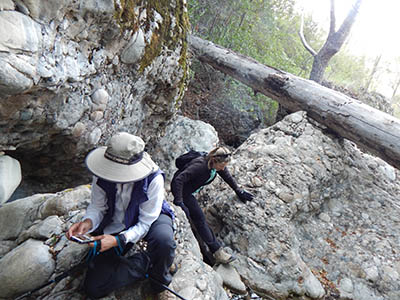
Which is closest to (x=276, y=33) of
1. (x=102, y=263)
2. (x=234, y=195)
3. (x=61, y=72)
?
(x=234, y=195)

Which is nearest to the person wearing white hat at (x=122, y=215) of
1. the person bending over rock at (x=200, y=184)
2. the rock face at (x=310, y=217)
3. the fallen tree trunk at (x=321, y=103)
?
the person bending over rock at (x=200, y=184)

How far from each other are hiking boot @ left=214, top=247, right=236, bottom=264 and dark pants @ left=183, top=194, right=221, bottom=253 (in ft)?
0.18

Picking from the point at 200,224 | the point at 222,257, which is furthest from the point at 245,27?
the point at 222,257

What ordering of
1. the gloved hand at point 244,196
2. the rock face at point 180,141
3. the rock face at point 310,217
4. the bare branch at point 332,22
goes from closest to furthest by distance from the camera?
the rock face at point 310,217
the gloved hand at point 244,196
the rock face at point 180,141
the bare branch at point 332,22

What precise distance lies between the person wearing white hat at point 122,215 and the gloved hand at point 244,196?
6.52 ft

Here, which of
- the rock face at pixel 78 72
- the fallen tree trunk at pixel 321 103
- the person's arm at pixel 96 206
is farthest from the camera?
the fallen tree trunk at pixel 321 103

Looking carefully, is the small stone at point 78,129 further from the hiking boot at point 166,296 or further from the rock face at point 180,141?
the rock face at point 180,141

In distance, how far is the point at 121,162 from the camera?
2.01 m

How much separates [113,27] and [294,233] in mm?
3839

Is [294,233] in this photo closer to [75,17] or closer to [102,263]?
[102,263]

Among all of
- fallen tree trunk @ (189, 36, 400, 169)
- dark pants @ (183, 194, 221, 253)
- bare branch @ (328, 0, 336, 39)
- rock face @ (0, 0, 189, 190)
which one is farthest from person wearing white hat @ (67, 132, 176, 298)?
bare branch @ (328, 0, 336, 39)

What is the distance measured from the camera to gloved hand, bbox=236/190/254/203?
13.8ft

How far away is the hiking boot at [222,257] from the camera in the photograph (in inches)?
141

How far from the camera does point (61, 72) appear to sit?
236 cm
